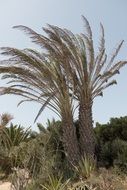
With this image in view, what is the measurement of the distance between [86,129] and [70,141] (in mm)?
869

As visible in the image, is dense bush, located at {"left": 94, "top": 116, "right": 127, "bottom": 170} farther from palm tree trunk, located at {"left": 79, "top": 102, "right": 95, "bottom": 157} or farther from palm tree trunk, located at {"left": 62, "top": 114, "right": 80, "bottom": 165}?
palm tree trunk, located at {"left": 62, "top": 114, "right": 80, "bottom": 165}

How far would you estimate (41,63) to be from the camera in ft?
63.1

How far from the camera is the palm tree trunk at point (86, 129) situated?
19.0 meters

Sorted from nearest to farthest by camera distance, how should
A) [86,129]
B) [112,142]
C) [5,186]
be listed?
1. [86,129]
2. [112,142]
3. [5,186]

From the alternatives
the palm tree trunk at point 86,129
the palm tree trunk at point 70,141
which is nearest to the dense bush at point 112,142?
the palm tree trunk at point 86,129

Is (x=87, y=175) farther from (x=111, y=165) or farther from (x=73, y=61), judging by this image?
(x=73, y=61)

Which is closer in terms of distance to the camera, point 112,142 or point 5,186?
point 112,142

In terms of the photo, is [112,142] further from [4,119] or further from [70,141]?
[4,119]

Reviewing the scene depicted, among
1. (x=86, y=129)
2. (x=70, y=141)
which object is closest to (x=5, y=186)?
(x=70, y=141)

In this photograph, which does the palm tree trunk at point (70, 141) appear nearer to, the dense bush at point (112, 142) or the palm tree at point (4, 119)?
the dense bush at point (112, 142)

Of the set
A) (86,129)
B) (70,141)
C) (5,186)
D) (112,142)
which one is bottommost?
(5,186)

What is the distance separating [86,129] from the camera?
19.2 m

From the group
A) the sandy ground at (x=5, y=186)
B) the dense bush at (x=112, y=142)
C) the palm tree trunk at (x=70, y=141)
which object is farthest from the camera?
the sandy ground at (x=5, y=186)

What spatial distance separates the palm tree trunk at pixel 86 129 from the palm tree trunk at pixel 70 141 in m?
0.30
